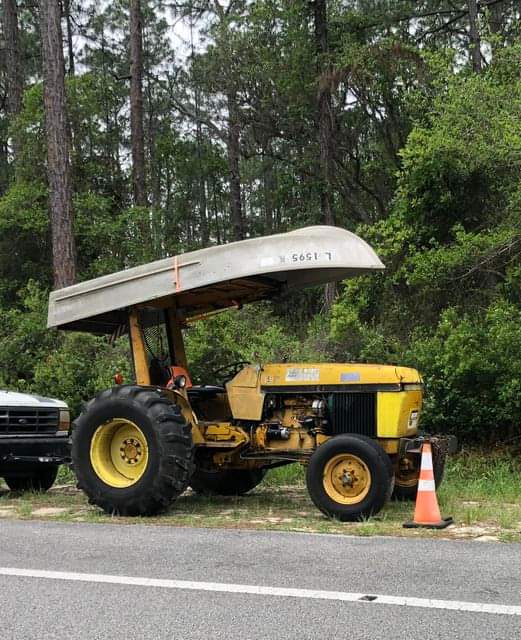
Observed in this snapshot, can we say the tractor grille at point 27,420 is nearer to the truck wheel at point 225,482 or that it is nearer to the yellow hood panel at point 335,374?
the truck wheel at point 225,482

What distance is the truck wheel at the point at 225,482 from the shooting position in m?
10.3

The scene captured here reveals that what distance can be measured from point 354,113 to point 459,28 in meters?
4.15

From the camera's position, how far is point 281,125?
82.2 ft

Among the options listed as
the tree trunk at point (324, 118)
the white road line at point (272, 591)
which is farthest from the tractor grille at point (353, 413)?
the tree trunk at point (324, 118)

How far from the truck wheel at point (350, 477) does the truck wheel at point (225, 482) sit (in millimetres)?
2071

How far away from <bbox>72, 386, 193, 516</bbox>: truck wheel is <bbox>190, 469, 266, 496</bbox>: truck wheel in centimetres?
143

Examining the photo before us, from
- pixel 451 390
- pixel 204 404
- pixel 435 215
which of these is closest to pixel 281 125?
pixel 435 215

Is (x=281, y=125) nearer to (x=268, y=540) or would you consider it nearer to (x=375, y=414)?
(x=375, y=414)

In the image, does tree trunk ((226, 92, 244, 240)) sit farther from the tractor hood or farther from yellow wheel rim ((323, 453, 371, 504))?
yellow wheel rim ((323, 453, 371, 504))

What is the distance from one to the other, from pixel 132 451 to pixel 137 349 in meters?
1.18

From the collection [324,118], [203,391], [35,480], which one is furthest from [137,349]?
[324,118]

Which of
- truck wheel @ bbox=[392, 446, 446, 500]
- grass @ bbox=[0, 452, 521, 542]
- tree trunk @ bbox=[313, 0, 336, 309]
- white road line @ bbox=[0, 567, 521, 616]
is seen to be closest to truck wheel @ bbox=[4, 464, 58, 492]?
grass @ bbox=[0, 452, 521, 542]

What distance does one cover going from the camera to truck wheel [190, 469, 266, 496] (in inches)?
407

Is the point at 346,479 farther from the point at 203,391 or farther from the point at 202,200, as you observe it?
the point at 202,200
